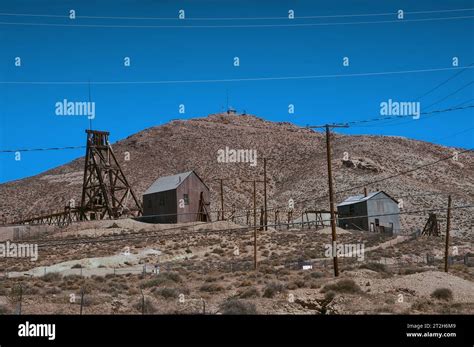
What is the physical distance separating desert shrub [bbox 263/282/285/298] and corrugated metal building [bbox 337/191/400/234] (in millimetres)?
35841

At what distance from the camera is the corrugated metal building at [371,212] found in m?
59.8

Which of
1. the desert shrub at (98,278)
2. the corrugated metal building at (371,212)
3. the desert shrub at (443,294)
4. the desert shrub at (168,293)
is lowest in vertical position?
the desert shrub at (443,294)

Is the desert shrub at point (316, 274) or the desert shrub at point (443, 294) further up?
the desert shrub at point (316, 274)

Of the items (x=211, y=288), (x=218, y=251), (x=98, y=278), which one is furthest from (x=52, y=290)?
(x=218, y=251)

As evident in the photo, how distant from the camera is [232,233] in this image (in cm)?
5175

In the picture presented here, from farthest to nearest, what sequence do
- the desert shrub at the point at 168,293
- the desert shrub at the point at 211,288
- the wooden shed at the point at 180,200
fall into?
1. the wooden shed at the point at 180,200
2. the desert shrub at the point at 211,288
3. the desert shrub at the point at 168,293

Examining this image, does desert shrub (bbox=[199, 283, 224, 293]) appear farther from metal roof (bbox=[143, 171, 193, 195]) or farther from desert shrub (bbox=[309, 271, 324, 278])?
metal roof (bbox=[143, 171, 193, 195])

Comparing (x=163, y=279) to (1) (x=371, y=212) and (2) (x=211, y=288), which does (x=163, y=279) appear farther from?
(1) (x=371, y=212)

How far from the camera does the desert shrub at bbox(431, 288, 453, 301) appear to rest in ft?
73.5

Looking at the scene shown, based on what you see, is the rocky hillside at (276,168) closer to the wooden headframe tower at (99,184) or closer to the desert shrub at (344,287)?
the wooden headframe tower at (99,184)

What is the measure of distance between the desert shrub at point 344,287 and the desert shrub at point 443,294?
319 centimetres

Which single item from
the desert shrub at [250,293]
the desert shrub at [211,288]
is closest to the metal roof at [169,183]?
the desert shrub at [211,288]
